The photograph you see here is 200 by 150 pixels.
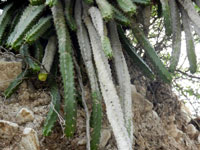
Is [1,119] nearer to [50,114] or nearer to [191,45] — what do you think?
[50,114]

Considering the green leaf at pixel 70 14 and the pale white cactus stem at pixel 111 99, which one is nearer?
the pale white cactus stem at pixel 111 99

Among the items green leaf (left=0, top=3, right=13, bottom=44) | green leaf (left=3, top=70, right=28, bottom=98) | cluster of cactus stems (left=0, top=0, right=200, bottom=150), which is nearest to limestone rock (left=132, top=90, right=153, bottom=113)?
cluster of cactus stems (left=0, top=0, right=200, bottom=150)

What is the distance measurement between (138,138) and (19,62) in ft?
3.00

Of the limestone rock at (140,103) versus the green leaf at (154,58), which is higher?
the green leaf at (154,58)

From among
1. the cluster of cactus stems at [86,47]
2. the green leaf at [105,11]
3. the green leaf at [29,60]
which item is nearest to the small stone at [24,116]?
the cluster of cactus stems at [86,47]

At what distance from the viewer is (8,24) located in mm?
1685

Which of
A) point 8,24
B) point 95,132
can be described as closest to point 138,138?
point 95,132

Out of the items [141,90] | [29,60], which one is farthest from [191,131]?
[29,60]

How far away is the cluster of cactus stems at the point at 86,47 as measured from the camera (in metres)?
1.23

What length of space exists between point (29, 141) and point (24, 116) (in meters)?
0.17

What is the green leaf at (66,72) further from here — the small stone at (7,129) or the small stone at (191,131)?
the small stone at (191,131)

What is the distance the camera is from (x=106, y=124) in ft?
4.98

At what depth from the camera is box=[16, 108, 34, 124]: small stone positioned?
→ 4.33ft

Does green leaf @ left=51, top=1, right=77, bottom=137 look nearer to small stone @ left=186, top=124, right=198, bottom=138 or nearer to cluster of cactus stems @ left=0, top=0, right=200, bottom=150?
cluster of cactus stems @ left=0, top=0, right=200, bottom=150
